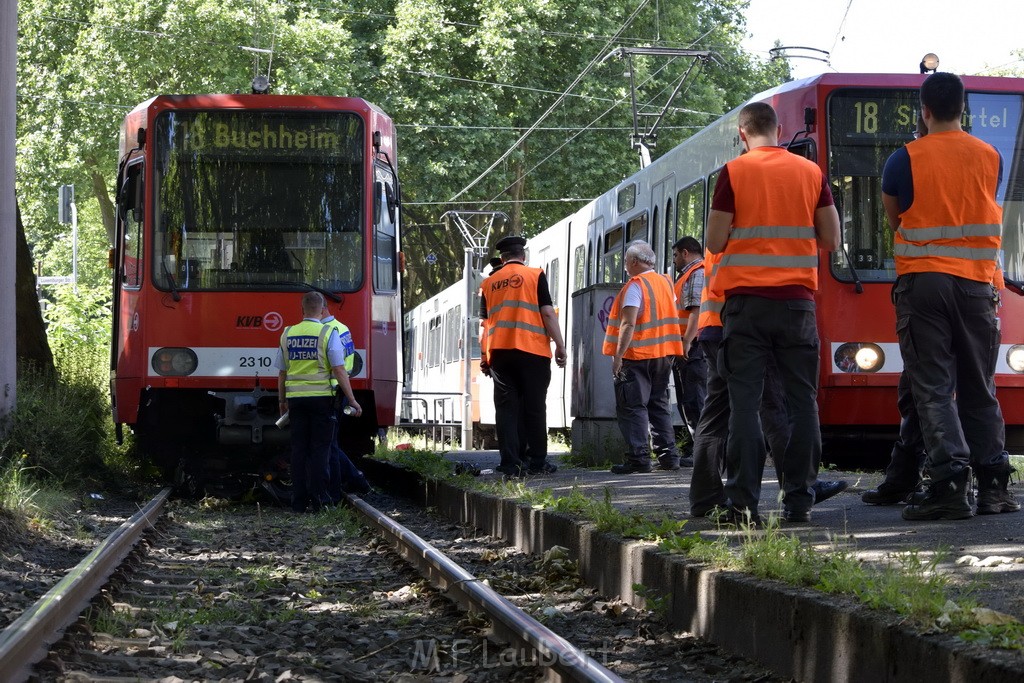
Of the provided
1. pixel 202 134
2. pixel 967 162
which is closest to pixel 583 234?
pixel 202 134

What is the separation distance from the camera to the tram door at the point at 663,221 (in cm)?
1536

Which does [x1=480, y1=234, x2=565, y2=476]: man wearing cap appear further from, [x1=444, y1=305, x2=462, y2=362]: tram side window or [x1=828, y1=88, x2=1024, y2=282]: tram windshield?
[x1=444, y1=305, x2=462, y2=362]: tram side window

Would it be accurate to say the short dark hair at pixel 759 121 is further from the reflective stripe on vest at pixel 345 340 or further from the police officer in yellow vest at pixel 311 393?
the reflective stripe on vest at pixel 345 340

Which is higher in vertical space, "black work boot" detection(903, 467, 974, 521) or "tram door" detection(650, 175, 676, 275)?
"tram door" detection(650, 175, 676, 275)

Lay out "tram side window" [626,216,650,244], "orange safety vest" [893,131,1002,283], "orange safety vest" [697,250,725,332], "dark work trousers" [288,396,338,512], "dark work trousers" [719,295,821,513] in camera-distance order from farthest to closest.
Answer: "tram side window" [626,216,650,244]
"dark work trousers" [288,396,338,512]
"orange safety vest" [697,250,725,332]
"orange safety vest" [893,131,1002,283]
"dark work trousers" [719,295,821,513]

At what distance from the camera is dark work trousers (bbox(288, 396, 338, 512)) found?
1202 centimetres

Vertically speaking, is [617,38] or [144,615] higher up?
[617,38]

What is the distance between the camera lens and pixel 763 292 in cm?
651

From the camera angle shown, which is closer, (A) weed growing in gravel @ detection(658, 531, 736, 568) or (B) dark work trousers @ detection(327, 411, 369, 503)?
(A) weed growing in gravel @ detection(658, 531, 736, 568)

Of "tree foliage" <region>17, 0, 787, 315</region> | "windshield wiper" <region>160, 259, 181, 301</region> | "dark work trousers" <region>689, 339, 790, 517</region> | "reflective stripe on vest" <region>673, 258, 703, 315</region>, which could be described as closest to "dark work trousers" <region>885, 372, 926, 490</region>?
"dark work trousers" <region>689, 339, 790, 517</region>

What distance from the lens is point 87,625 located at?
19.1 ft

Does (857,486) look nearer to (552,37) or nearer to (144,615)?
(144,615)

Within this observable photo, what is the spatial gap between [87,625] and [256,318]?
7.10 metres

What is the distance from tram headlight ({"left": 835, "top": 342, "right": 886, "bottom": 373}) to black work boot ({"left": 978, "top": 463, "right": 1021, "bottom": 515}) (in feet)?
14.4
